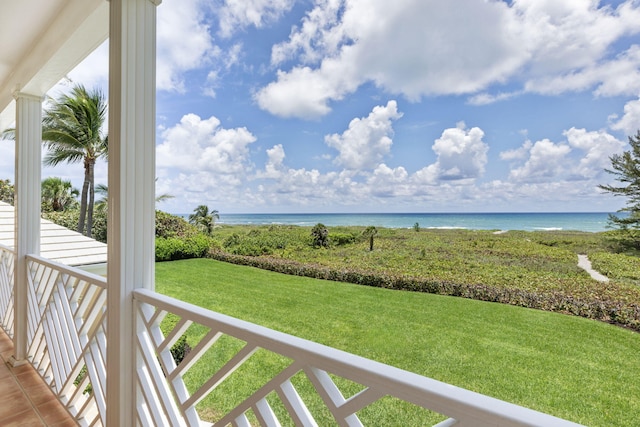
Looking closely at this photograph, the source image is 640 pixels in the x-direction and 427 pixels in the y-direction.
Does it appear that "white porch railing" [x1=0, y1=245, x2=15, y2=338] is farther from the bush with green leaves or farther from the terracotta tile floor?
the bush with green leaves

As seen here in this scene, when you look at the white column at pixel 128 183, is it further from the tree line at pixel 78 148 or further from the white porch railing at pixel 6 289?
the tree line at pixel 78 148

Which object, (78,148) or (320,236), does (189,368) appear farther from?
Result: (78,148)

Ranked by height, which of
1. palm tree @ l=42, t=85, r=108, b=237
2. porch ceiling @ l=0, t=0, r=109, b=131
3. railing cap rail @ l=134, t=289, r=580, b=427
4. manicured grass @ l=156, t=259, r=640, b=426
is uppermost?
palm tree @ l=42, t=85, r=108, b=237

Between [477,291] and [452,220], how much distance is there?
6.17ft

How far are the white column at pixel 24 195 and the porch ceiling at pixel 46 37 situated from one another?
0.16 m

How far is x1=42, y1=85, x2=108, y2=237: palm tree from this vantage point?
7766mm

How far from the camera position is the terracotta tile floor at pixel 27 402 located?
1.65 meters

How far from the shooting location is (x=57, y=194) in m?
9.97

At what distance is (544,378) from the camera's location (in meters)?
2.77

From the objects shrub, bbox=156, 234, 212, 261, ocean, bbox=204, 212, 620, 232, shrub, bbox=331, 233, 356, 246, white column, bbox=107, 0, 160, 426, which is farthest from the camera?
shrub, bbox=331, 233, 356, 246

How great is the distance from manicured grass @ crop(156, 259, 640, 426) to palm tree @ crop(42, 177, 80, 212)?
6.36 metres

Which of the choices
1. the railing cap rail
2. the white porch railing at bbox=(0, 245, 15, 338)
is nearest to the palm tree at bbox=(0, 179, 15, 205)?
the white porch railing at bbox=(0, 245, 15, 338)

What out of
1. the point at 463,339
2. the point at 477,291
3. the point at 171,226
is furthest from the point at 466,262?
the point at 171,226

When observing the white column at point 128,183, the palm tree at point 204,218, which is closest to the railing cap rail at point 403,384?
the white column at point 128,183
